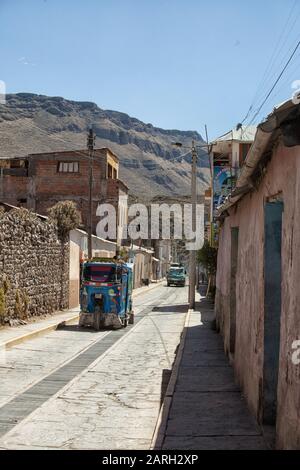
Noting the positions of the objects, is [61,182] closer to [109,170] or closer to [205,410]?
[109,170]

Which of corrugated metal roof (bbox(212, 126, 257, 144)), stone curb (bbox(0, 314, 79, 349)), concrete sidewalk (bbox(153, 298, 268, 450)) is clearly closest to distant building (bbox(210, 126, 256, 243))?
corrugated metal roof (bbox(212, 126, 257, 144))

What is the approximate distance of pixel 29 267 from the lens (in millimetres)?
22500

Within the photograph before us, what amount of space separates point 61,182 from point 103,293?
32.1m

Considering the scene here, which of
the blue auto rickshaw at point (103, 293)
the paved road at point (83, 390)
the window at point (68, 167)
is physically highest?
the window at point (68, 167)

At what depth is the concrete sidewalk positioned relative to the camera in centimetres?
745

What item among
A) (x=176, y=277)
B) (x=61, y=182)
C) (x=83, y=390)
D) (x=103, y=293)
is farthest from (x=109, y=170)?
(x=83, y=390)

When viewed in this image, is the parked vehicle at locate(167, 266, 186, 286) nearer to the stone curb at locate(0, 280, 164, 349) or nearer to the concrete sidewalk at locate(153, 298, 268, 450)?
the stone curb at locate(0, 280, 164, 349)

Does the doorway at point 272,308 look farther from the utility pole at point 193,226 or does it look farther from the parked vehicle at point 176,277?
the parked vehicle at point 176,277

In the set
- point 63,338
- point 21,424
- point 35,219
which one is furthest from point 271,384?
point 35,219

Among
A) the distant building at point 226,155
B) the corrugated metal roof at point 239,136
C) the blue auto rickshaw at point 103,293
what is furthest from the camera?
the corrugated metal roof at point 239,136

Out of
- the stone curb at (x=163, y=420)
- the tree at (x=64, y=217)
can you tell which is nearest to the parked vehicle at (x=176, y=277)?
the tree at (x=64, y=217)

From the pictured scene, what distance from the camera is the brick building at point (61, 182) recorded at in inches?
2031

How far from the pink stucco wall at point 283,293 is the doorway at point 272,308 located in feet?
0.49

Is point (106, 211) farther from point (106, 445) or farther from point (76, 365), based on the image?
point (106, 445)
